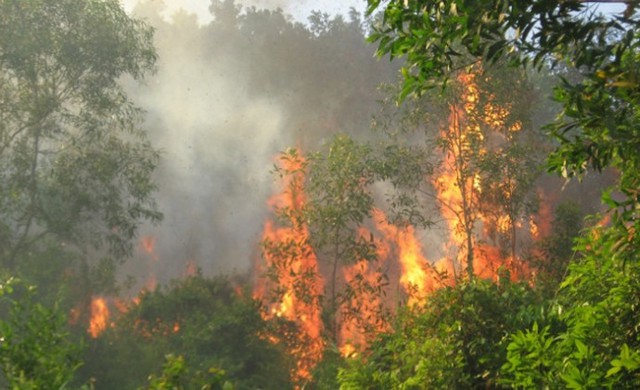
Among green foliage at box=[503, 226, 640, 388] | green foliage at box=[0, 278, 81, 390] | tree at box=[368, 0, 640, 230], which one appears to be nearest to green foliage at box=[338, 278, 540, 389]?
green foliage at box=[503, 226, 640, 388]

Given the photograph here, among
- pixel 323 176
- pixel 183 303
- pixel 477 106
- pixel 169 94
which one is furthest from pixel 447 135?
pixel 169 94

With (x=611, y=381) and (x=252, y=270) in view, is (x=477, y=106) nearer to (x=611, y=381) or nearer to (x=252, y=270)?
(x=611, y=381)

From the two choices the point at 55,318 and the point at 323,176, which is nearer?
the point at 55,318

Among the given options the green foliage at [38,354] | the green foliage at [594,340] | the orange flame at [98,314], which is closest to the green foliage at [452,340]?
the green foliage at [594,340]

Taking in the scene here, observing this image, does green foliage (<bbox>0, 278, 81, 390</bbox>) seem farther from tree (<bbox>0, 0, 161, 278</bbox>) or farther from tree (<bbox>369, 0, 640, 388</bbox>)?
tree (<bbox>0, 0, 161, 278</bbox>)

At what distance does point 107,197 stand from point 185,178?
643 inches

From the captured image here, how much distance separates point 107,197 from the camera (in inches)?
817

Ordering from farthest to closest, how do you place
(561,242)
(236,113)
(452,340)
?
(236,113) → (561,242) → (452,340)

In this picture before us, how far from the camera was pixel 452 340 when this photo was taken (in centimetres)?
870

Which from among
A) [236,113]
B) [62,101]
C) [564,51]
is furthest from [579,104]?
[236,113]

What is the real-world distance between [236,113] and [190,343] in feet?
76.1

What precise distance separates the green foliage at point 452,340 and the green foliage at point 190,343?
22.6ft

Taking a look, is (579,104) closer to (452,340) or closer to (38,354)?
(452,340)

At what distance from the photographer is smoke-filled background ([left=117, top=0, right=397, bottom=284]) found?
35406 mm
